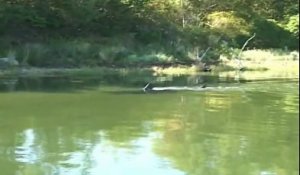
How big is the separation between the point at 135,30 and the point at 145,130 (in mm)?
17994

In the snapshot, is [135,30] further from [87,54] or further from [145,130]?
[145,130]

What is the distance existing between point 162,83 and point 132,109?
5454 mm

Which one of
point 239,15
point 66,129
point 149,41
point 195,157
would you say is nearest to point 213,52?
point 149,41

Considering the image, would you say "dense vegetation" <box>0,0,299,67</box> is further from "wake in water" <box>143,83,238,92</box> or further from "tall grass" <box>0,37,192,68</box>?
"wake in water" <box>143,83,238,92</box>

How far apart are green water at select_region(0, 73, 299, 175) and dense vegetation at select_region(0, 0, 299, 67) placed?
263 inches

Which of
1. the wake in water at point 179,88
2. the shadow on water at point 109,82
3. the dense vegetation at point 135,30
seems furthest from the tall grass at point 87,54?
the wake in water at point 179,88

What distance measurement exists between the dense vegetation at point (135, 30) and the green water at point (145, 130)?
6.68 m

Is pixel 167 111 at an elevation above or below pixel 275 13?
below

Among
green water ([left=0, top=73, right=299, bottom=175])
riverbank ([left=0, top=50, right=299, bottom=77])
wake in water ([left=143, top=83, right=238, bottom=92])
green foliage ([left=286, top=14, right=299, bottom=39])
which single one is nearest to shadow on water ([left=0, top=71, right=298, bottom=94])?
green water ([left=0, top=73, right=299, bottom=175])

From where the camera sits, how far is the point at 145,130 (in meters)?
11.6

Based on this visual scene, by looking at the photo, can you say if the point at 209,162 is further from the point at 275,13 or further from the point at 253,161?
the point at 275,13

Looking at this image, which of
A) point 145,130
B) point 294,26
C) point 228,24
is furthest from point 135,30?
point 145,130

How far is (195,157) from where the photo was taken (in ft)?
31.2

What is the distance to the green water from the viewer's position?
29.1 feet
